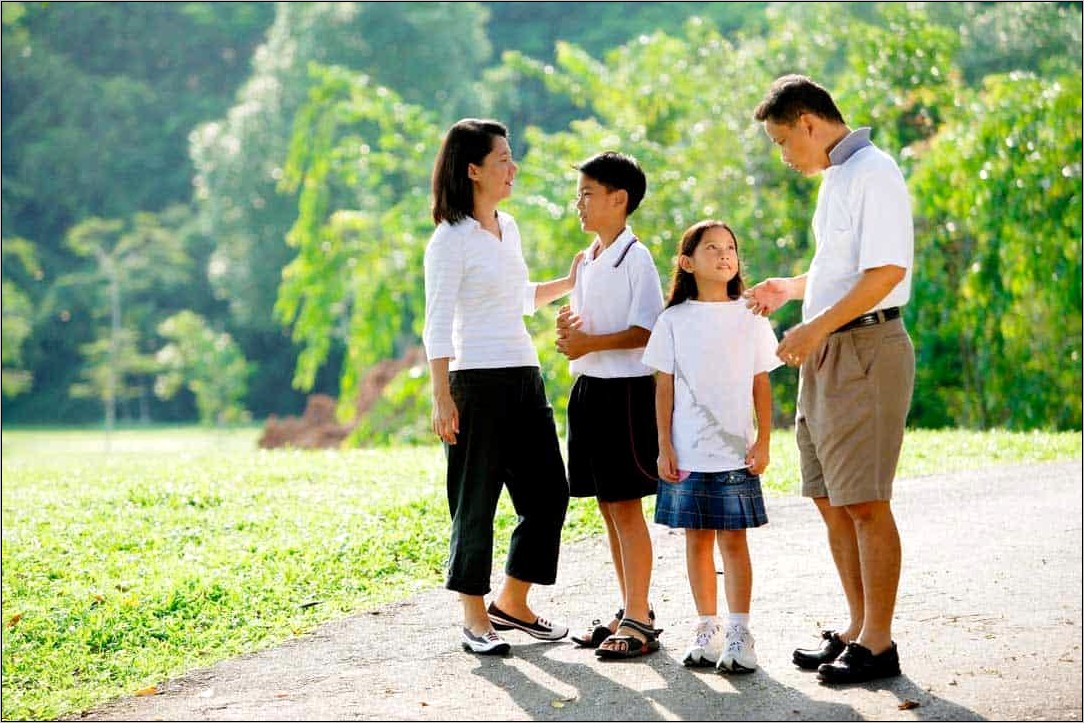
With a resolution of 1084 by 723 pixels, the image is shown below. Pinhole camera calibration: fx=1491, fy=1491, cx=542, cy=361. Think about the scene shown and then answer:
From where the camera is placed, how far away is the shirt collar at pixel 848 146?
405cm

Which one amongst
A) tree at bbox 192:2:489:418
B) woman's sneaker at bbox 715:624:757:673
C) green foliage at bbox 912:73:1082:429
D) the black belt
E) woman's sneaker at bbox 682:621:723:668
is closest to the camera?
the black belt

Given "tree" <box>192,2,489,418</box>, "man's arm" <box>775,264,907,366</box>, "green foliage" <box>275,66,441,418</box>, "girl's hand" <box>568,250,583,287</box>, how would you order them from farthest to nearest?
"tree" <box>192,2,489,418</box> < "green foliage" <box>275,66,441,418</box> < "girl's hand" <box>568,250,583,287</box> < "man's arm" <box>775,264,907,366</box>

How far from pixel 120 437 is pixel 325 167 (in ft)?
72.3

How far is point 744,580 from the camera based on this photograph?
427cm

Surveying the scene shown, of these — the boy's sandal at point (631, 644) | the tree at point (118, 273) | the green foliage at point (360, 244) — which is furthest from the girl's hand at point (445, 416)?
the tree at point (118, 273)

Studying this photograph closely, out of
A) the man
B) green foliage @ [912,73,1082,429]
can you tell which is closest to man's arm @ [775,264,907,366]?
the man

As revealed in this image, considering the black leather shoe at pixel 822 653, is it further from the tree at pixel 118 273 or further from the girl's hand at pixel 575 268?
the tree at pixel 118 273

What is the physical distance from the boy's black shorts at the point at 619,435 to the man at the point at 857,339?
0.59 m

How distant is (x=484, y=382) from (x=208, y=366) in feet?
113

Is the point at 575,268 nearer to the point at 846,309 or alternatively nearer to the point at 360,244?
the point at 846,309

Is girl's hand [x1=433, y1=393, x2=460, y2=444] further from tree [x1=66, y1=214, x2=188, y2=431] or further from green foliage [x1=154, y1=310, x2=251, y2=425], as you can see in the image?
tree [x1=66, y1=214, x2=188, y2=431]

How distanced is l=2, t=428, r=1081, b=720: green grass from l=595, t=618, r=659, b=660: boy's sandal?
134cm

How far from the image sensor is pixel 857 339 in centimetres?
402

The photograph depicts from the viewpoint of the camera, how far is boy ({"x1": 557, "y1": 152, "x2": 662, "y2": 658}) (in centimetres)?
451
